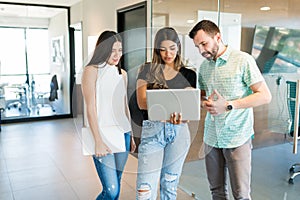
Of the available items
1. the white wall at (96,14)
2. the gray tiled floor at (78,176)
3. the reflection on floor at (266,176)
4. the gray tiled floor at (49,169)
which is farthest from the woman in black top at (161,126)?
the white wall at (96,14)

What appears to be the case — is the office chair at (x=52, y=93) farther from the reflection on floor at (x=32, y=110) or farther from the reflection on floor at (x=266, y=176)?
the reflection on floor at (x=266, y=176)

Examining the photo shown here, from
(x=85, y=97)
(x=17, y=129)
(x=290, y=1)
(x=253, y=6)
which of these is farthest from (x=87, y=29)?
(x=85, y=97)

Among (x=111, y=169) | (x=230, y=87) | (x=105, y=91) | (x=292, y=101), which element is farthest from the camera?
(x=292, y=101)

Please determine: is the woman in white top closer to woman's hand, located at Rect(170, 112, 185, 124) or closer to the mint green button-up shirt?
woman's hand, located at Rect(170, 112, 185, 124)

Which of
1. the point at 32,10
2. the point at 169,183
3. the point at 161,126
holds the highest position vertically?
the point at 32,10

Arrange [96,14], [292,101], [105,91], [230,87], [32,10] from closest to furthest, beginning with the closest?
[105,91], [230,87], [292,101], [96,14], [32,10]

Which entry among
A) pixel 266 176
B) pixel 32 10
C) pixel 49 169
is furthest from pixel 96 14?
pixel 266 176

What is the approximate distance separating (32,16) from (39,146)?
9.66 ft

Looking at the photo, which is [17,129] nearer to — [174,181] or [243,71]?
[174,181]

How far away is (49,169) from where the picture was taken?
10.9 feet

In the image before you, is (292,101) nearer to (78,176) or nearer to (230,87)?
(230,87)

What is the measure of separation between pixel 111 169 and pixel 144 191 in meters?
0.24

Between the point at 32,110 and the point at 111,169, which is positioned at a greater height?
the point at 111,169

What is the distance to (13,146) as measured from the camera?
13.8ft
